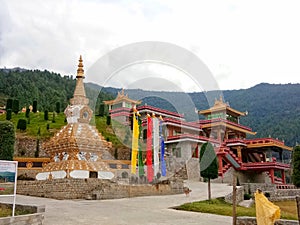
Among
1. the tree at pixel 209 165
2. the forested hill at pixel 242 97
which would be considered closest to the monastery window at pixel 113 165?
A: the tree at pixel 209 165

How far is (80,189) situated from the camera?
→ 630 inches

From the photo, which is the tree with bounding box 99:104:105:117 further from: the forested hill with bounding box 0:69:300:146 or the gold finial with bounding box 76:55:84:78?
the gold finial with bounding box 76:55:84:78

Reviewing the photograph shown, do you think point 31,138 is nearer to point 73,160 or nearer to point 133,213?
point 73,160

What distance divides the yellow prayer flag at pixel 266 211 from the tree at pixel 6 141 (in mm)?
13064

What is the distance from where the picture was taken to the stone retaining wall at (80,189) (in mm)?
15676

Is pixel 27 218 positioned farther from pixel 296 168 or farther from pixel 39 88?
pixel 39 88

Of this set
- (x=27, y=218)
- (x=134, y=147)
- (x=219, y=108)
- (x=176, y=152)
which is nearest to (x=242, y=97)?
(x=219, y=108)

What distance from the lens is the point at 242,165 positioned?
2997 cm

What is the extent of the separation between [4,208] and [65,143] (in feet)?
29.3

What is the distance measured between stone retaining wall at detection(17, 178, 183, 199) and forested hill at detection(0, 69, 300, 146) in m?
20.6

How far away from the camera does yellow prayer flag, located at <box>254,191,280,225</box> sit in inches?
265

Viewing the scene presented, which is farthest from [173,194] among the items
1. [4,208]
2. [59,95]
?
[59,95]

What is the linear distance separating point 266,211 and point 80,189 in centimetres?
1087

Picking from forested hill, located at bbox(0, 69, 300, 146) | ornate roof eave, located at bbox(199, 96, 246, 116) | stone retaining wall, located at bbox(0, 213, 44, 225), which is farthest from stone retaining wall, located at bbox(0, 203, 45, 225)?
ornate roof eave, located at bbox(199, 96, 246, 116)
